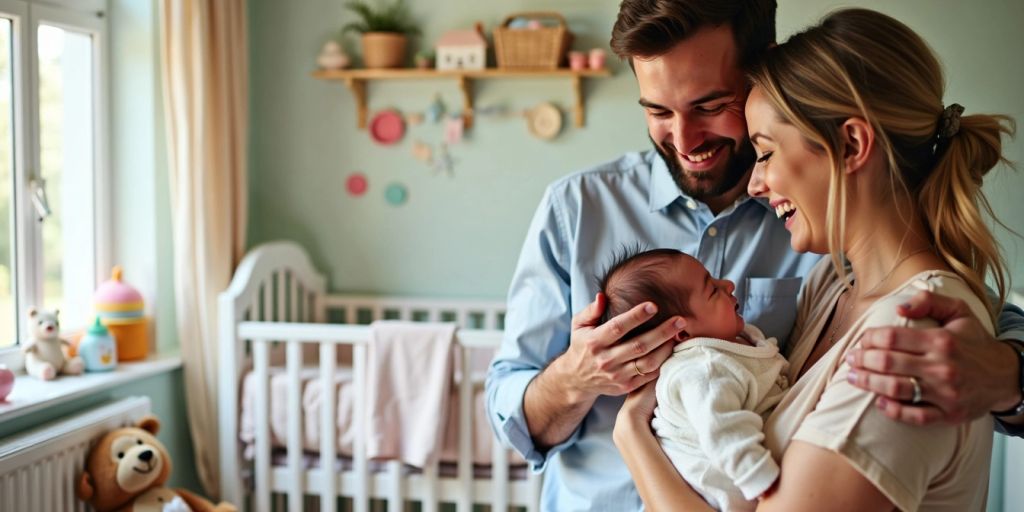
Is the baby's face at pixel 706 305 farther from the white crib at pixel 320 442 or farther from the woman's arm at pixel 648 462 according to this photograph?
the white crib at pixel 320 442

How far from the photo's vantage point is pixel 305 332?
2863 millimetres

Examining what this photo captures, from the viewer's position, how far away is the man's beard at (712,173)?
1.47m

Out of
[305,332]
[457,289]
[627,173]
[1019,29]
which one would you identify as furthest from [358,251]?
[1019,29]

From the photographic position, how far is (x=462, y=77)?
3410 millimetres

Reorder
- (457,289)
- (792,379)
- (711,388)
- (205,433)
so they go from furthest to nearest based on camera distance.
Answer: (457,289), (205,433), (792,379), (711,388)

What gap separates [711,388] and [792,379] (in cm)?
18

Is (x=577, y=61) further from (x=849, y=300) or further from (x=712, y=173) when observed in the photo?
(x=849, y=300)

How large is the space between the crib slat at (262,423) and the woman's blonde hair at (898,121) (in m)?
2.14

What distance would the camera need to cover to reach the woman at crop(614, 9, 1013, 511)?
3.52 ft

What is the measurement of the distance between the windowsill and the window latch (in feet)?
1.53

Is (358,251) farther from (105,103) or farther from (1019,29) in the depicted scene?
(1019,29)

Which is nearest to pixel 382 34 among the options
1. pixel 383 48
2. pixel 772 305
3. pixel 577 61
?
pixel 383 48

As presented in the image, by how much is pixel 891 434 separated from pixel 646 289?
0.42 m

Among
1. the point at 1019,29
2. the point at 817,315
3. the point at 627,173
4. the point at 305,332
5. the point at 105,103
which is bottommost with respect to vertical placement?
the point at 305,332
